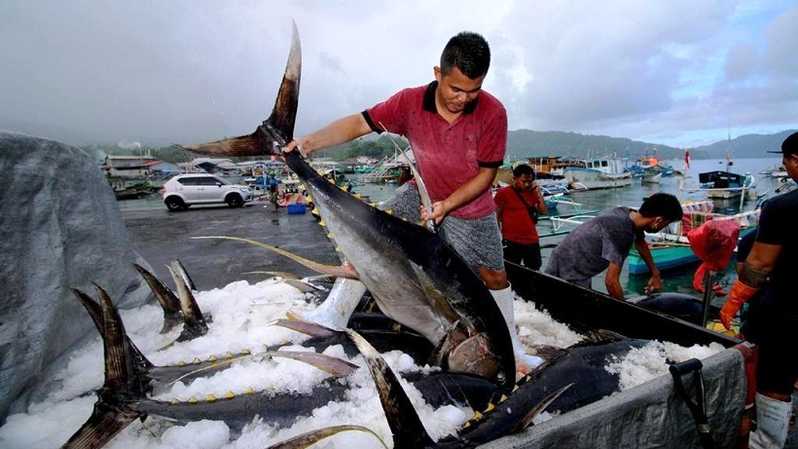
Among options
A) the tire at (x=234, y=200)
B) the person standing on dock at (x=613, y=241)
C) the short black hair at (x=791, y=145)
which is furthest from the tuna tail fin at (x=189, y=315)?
the tire at (x=234, y=200)

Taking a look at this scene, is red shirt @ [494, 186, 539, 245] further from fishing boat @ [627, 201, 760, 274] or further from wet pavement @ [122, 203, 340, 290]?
fishing boat @ [627, 201, 760, 274]

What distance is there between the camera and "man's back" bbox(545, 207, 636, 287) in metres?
3.49

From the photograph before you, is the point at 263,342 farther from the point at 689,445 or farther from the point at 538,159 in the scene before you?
the point at 538,159

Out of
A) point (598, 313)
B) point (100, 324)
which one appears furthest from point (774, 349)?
point (100, 324)

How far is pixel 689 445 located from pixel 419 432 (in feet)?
4.47

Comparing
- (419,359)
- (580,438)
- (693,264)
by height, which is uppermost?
(580,438)

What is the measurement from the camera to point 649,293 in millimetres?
4133

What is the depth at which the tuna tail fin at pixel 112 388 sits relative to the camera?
160 cm

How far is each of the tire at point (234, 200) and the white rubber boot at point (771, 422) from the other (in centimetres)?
1988

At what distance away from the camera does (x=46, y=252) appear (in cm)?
228

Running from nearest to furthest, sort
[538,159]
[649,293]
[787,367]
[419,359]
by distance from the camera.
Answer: [787,367] < [419,359] < [649,293] < [538,159]

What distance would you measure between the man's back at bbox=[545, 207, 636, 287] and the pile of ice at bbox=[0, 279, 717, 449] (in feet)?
4.05

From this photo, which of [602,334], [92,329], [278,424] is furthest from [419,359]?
[92,329]

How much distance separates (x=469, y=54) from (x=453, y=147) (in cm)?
60
